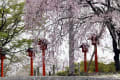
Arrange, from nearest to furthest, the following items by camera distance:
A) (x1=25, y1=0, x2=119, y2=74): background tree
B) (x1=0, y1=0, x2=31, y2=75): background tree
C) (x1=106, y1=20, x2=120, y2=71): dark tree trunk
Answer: (x1=25, y1=0, x2=119, y2=74): background tree < (x1=106, y1=20, x2=120, y2=71): dark tree trunk < (x1=0, y1=0, x2=31, y2=75): background tree

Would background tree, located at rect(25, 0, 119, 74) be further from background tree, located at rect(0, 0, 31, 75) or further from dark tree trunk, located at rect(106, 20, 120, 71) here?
background tree, located at rect(0, 0, 31, 75)

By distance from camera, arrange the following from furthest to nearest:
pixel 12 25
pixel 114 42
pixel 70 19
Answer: pixel 12 25 < pixel 114 42 < pixel 70 19

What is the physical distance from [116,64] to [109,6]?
3.48 metres

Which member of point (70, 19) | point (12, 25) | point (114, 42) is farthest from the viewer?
point (12, 25)

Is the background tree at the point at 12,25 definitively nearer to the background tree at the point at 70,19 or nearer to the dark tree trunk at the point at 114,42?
the background tree at the point at 70,19

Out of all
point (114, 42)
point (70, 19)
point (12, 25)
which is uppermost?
point (12, 25)

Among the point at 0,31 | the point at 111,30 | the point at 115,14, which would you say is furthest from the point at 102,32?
the point at 0,31

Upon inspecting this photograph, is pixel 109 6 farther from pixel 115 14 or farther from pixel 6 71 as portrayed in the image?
pixel 6 71

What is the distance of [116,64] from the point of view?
11.8m

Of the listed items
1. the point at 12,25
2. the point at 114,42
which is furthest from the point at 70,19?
the point at 12,25

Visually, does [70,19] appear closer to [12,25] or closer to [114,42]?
[114,42]

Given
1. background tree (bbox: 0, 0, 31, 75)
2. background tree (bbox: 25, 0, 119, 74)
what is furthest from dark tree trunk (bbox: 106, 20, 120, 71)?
background tree (bbox: 0, 0, 31, 75)

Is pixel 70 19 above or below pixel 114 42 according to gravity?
above

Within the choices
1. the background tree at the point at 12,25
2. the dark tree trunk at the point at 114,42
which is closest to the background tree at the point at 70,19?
the dark tree trunk at the point at 114,42
